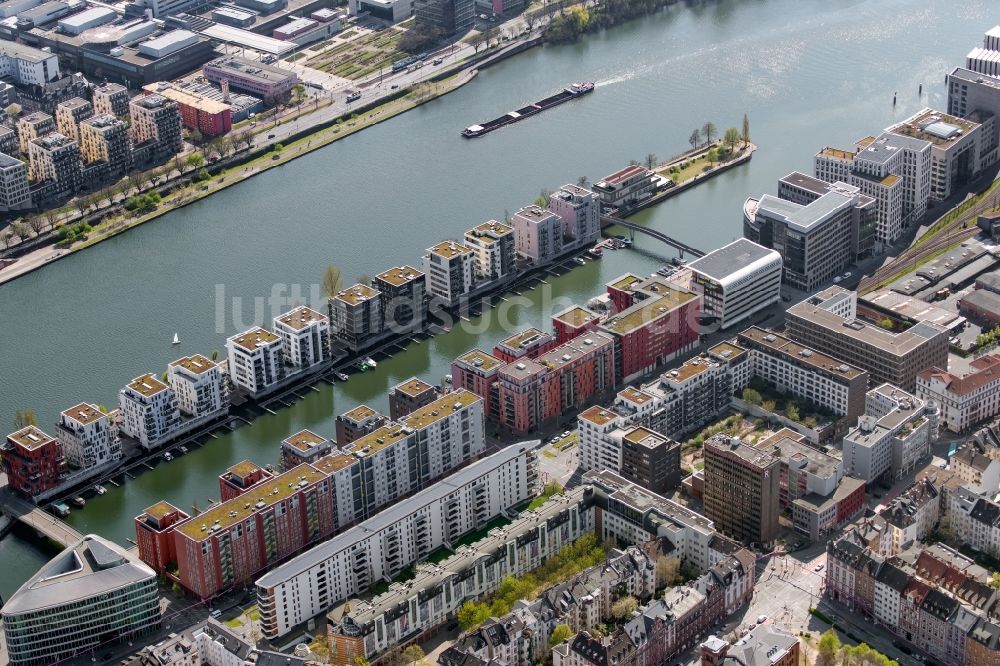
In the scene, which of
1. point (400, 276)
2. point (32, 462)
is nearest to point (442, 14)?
point (400, 276)

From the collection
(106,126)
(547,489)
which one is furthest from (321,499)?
(106,126)

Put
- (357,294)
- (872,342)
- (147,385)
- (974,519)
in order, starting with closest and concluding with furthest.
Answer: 1. (974,519)
2. (147,385)
3. (872,342)
4. (357,294)

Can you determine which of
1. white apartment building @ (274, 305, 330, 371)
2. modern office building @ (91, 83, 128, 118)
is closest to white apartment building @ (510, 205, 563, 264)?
white apartment building @ (274, 305, 330, 371)

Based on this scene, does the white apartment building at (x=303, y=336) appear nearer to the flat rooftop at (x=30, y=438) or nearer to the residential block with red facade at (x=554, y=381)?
the residential block with red facade at (x=554, y=381)

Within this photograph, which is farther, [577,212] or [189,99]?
[189,99]

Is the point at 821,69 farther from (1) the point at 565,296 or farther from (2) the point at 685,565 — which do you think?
(2) the point at 685,565

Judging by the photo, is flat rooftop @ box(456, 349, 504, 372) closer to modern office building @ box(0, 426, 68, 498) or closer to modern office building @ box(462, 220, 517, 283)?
modern office building @ box(462, 220, 517, 283)

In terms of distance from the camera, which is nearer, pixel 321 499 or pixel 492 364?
pixel 321 499

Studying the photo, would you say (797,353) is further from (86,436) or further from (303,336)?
(86,436)
